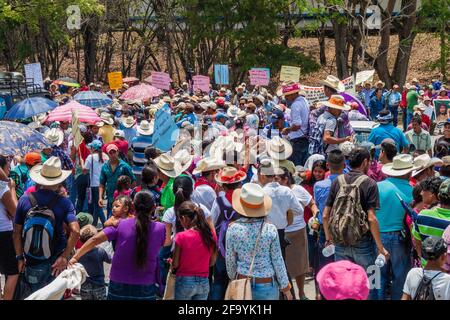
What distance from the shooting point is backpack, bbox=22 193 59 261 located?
6.70m

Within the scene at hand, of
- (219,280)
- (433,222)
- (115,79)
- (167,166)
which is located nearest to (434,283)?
(433,222)

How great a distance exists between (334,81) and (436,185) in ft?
18.0

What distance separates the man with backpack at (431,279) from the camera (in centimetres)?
518

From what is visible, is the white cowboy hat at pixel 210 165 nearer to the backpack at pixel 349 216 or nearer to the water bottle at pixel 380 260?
the backpack at pixel 349 216

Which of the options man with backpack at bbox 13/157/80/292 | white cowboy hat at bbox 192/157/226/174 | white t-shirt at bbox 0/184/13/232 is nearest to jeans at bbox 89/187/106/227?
white cowboy hat at bbox 192/157/226/174

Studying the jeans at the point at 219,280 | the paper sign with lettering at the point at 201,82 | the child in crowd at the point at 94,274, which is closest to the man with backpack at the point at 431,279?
the jeans at the point at 219,280

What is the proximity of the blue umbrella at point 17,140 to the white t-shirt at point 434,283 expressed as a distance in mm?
5911

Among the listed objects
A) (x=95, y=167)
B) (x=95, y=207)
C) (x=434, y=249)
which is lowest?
(x=95, y=207)

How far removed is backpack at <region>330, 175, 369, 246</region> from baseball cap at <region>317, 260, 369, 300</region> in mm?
2034

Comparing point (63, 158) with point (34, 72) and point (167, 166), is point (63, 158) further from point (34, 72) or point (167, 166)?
point (34, 72)

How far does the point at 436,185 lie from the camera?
22.0 ft

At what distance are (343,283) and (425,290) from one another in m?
0.80

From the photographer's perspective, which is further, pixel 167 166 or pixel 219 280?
pixel 167 166

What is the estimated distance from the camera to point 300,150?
12.1 m
